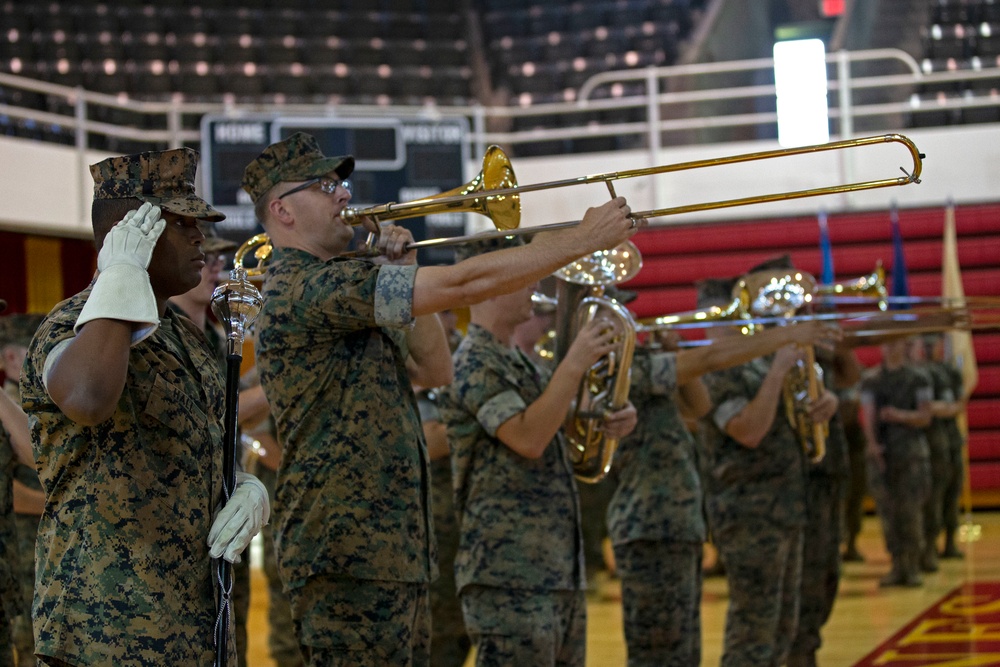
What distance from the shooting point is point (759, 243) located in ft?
36.9

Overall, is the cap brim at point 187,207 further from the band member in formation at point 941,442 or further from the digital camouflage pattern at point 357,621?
the band member in formation at point 941,442

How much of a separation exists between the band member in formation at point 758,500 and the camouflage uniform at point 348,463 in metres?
1.89

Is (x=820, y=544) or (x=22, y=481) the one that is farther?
(x=820, y=544)

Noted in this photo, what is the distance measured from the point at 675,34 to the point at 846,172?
3.21 m

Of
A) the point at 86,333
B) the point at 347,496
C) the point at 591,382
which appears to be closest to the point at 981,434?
the point at 591,382

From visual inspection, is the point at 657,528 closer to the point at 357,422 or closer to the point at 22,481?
the point at 357,422

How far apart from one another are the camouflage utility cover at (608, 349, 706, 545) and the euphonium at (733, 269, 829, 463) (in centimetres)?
69

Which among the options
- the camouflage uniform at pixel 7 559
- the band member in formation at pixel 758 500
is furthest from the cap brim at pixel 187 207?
the band member in formation at pixel 758 500

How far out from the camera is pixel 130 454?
216 centimetres

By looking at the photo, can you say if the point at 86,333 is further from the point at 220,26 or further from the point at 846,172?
the point at 220,26

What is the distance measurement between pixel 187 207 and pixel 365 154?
659 cm

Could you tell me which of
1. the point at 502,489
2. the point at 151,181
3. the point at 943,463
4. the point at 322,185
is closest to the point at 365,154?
the point at 943,463

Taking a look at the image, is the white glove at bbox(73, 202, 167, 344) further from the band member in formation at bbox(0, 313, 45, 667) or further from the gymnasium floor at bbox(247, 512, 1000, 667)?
the gymnasium floor at bbox(247, 512, 1000, 667)

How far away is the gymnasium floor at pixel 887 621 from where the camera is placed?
5500mm
